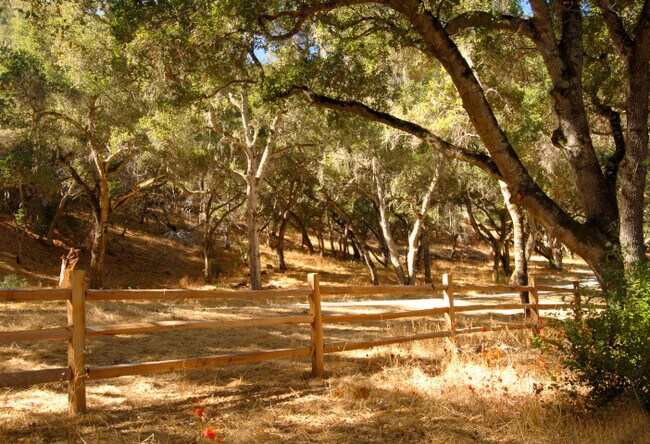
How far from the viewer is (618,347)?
447 cm

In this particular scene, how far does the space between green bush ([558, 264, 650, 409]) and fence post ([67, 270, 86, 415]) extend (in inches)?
173

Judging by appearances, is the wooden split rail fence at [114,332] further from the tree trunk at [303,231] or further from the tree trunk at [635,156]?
the tree trunk at [303,231]

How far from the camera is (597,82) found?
937cm

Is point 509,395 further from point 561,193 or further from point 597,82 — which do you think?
point 561,193

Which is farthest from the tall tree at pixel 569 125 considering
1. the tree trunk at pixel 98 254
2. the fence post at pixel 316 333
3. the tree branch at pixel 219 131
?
the tree trunk at pixel 98 254

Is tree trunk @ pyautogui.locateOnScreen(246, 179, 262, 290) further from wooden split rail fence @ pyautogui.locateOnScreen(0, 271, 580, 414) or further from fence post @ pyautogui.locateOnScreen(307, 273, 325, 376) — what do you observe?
fence post @ pyautogui.locateOnScreen(307, 273, 325, 376)

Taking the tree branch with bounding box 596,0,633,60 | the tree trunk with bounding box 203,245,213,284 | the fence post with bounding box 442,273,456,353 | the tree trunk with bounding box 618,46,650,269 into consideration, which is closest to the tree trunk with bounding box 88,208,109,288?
the tree trunk with bounding box 203,245,213,284

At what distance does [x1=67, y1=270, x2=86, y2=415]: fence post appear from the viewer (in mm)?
4828

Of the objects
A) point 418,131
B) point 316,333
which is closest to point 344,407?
point 316,333

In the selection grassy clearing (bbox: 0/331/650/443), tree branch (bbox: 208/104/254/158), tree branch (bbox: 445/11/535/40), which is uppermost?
tree branch (bbox: 208/104/254/158)

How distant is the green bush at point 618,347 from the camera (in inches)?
169

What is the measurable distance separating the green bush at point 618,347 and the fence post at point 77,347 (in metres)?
4.39

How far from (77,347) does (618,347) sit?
15.8 feet

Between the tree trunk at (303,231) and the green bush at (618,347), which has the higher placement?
the tree trunk at (303,231)
